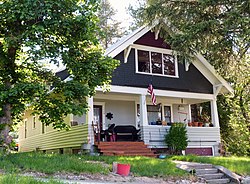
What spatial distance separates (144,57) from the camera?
15938 mm

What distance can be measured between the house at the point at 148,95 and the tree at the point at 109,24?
13.1 meters

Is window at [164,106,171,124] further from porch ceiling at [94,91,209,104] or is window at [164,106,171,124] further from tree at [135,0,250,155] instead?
tree at [135,0,250,155]

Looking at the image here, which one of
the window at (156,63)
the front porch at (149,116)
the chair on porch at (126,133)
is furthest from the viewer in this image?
the window at (156,63)

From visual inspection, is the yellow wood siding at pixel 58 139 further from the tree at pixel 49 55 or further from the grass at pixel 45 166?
the grass at pixel 45 166

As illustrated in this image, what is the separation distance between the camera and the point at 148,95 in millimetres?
16094

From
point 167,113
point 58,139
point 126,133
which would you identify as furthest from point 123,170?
point 167,113

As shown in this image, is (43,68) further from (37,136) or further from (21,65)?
(37,136)

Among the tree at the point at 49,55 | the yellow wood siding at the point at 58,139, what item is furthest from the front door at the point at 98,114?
the tree at the point at 49,55

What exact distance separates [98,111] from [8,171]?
31.8 feet

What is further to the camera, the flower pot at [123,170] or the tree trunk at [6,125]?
the tree trunk at [6,125]

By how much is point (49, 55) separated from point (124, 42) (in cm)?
549

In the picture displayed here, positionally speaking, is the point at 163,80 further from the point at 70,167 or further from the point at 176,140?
the point at 70,167

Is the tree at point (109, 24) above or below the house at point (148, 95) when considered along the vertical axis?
above

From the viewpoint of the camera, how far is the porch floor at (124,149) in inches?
506
